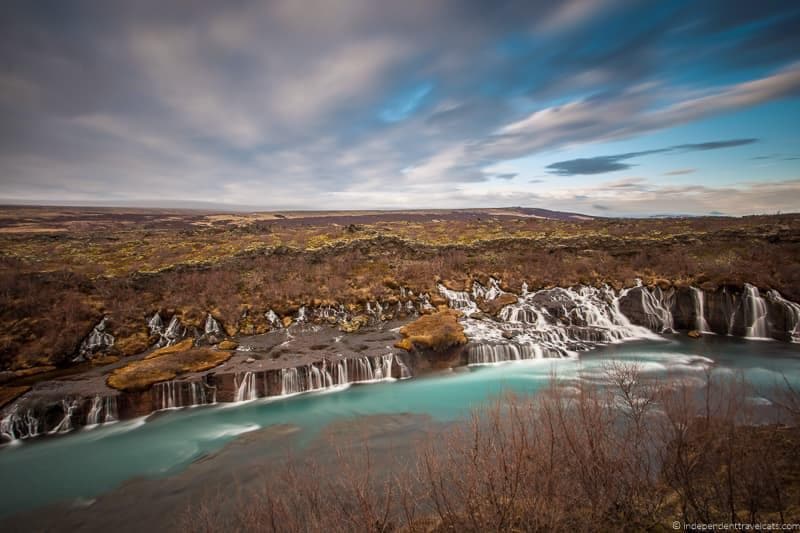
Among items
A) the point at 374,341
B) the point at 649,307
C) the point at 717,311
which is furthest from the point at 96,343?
the point at 717,311

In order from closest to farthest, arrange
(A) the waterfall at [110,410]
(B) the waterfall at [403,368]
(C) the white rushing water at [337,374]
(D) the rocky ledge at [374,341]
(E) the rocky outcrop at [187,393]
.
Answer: (E) the rocky outcrop at [187,393]
(A) the waterfall at [110,410]
(D) the rocky ledge at [374,341]
(C) the white rushing water at [337,374]
(B) the waterfall at [403,368]

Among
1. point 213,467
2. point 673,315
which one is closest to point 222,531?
point 213,467

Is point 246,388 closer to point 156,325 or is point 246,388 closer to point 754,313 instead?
point 156,325

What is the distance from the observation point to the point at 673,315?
101ft

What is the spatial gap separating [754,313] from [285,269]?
43884 mm

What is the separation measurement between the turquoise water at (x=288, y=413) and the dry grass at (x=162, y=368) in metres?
2.21

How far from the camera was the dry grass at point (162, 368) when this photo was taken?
2044 cm

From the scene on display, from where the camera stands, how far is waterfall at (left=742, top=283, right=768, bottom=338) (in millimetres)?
27703

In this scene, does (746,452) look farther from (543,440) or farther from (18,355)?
(18,355)

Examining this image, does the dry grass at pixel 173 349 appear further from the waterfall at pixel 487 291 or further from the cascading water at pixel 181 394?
the waterfall at pixel 487 291

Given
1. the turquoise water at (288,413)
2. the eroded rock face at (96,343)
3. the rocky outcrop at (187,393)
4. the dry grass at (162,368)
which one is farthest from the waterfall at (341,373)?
the eroded rock face at (96,343)

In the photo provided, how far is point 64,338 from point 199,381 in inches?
502

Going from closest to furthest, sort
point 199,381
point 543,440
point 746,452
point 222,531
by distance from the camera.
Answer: point 746,452 → point 543,440 → point 222,531 → point 199,381

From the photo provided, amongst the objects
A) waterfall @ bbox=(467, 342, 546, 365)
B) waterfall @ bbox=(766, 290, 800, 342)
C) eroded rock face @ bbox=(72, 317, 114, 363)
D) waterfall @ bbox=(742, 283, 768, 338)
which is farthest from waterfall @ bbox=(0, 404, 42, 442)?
waterfall @ bbox=(766, 290, 800, 342)
